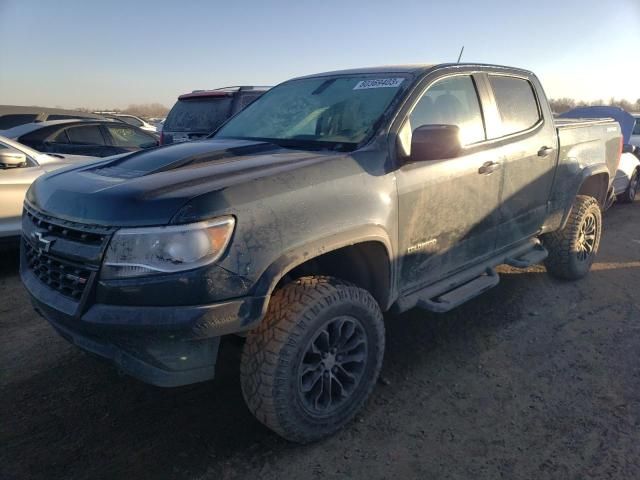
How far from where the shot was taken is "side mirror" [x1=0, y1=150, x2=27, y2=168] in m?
5.23

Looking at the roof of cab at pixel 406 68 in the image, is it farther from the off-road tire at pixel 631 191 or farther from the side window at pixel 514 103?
the off-road tire at pixel 631 191

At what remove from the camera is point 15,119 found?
35.8ft

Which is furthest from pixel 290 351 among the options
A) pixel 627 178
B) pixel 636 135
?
pixel 636 135

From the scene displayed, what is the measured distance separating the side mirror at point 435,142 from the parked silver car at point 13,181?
14.6ft

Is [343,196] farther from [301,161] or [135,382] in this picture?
[135,382]

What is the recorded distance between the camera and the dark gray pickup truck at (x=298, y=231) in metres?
2.11

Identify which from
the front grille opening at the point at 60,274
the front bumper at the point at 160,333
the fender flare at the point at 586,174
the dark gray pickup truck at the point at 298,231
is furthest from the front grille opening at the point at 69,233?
the fender flare at the point at 586,174

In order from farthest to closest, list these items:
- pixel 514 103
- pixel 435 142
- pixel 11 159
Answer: pixel 11 159 < pixel 514 103 < pixel 435 142

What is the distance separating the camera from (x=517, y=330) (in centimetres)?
391

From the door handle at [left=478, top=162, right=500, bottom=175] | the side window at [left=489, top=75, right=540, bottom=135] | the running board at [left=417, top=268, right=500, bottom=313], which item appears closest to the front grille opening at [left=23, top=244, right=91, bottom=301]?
the running board at [left=417, top=268, right=500, bottom=313]

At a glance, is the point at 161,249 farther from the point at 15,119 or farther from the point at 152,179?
the point at 15,119

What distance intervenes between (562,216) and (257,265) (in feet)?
11.2

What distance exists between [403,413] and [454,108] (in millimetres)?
2029

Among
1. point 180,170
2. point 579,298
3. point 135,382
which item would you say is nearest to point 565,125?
point 579,298
